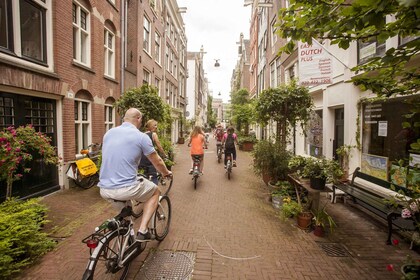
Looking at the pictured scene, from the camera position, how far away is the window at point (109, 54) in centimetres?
1017

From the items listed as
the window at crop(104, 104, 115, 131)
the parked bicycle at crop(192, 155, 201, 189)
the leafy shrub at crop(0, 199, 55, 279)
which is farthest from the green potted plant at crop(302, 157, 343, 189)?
the window at crop(104, 104, 115, 131)

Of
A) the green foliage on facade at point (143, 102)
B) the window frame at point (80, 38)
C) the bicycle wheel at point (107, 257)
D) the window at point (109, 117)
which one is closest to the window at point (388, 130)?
the bicycle wheel at point (107, 257)

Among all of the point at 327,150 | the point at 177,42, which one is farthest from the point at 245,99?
the point at 327,150

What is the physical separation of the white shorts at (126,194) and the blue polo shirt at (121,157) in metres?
0.06

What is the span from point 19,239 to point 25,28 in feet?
17.9

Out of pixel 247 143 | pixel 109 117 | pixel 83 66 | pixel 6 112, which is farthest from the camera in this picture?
pixel 247 143

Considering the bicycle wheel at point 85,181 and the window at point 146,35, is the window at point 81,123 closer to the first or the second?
the bicycle wheel at point 85,181

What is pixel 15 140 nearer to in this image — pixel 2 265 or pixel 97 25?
pixel 2 265

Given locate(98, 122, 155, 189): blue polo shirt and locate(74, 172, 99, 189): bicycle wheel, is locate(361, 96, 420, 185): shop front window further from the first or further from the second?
locate(74, 172, 99, 189): bicycle wheel

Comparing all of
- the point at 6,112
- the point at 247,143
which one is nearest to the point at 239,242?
the point at 6,112

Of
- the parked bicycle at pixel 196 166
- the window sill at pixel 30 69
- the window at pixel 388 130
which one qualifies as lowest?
the parked bicycle at pixel 196 166

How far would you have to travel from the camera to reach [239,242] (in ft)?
13.6

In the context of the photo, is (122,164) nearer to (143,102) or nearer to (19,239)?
(19,239)

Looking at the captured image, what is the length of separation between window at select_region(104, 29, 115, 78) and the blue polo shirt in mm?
8376
